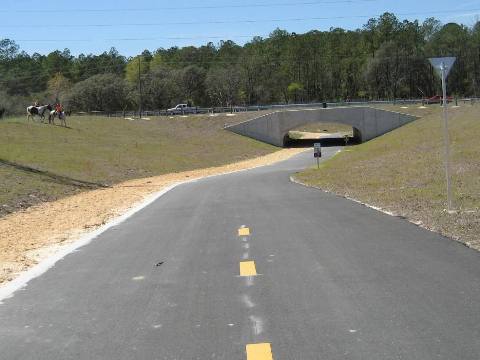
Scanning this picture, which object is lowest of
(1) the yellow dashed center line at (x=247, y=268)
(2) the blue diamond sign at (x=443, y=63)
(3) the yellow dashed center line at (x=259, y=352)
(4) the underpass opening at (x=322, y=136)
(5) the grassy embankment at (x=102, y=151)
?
(4) the underpass opening at (x=322, y=136)

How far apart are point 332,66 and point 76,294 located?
138 metres

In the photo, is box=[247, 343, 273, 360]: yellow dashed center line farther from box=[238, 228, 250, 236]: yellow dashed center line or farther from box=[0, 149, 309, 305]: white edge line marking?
box=[238, 228, 250, 236]: yellow dashed center line

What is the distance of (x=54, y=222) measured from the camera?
57.6ft

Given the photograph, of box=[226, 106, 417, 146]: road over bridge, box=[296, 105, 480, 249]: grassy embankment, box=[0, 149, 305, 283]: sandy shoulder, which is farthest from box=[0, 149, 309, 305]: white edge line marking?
box=[226, 106, 417, 146]: road over bridge

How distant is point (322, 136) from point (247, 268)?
8701 centimetres

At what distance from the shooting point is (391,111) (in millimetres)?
78312

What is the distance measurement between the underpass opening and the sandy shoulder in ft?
167

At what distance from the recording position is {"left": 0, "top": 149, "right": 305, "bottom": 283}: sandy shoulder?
11.9 m

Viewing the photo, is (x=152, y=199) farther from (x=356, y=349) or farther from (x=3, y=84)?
(x=3, y=84)

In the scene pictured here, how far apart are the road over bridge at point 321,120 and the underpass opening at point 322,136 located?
1975mm

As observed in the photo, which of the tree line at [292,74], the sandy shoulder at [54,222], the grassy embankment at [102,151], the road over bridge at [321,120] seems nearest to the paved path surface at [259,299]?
the sandy shoulder at [54,222]

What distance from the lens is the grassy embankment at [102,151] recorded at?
27.3 m

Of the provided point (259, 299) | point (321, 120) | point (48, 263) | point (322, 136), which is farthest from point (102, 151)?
point (322, 136)

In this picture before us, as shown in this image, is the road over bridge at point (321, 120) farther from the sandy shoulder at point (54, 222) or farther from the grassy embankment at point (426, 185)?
the sandy shoulder at point (54, 222)
